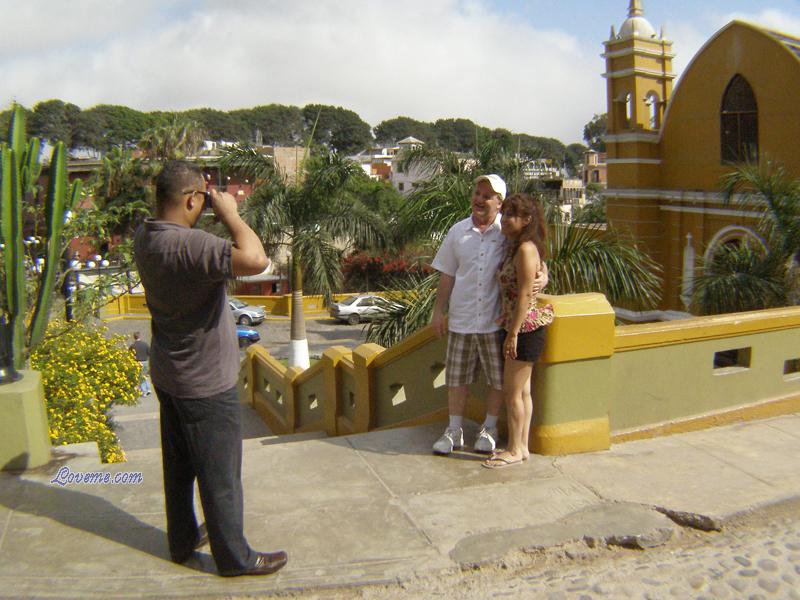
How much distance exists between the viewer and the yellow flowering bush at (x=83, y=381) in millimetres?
7020

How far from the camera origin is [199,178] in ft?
11.3

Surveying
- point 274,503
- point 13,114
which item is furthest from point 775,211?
point 13,114

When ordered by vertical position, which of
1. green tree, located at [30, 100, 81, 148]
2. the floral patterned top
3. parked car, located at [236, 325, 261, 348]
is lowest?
parked car, located at [236, 325, 261, 348]

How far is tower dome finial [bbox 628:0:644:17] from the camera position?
74.5ft

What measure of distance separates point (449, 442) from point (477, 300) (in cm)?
94

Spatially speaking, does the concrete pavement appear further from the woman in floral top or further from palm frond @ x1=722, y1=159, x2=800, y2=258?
palm frond @ x1=722, y1=159, x2=800, y2=258

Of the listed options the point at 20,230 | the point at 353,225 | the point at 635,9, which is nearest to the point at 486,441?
the point at 20,230

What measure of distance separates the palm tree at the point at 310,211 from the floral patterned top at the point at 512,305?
12703 mm

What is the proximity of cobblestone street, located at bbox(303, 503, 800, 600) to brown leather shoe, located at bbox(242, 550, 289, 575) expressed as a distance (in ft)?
0.72

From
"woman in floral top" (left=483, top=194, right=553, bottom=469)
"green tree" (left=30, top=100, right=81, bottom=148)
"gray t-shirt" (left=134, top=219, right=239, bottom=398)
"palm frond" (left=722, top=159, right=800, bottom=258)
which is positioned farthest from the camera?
"green tree" (left=30, top=100, right=81, bottom=148)

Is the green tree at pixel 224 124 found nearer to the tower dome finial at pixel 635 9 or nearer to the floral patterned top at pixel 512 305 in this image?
the tower dome finial at pixel 635 9

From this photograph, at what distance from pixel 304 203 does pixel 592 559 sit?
47.2ft

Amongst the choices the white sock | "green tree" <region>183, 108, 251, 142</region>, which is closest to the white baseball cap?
the white sock

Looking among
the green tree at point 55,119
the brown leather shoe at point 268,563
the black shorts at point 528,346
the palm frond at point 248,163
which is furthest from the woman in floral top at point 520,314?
the green tree at point 55,119
